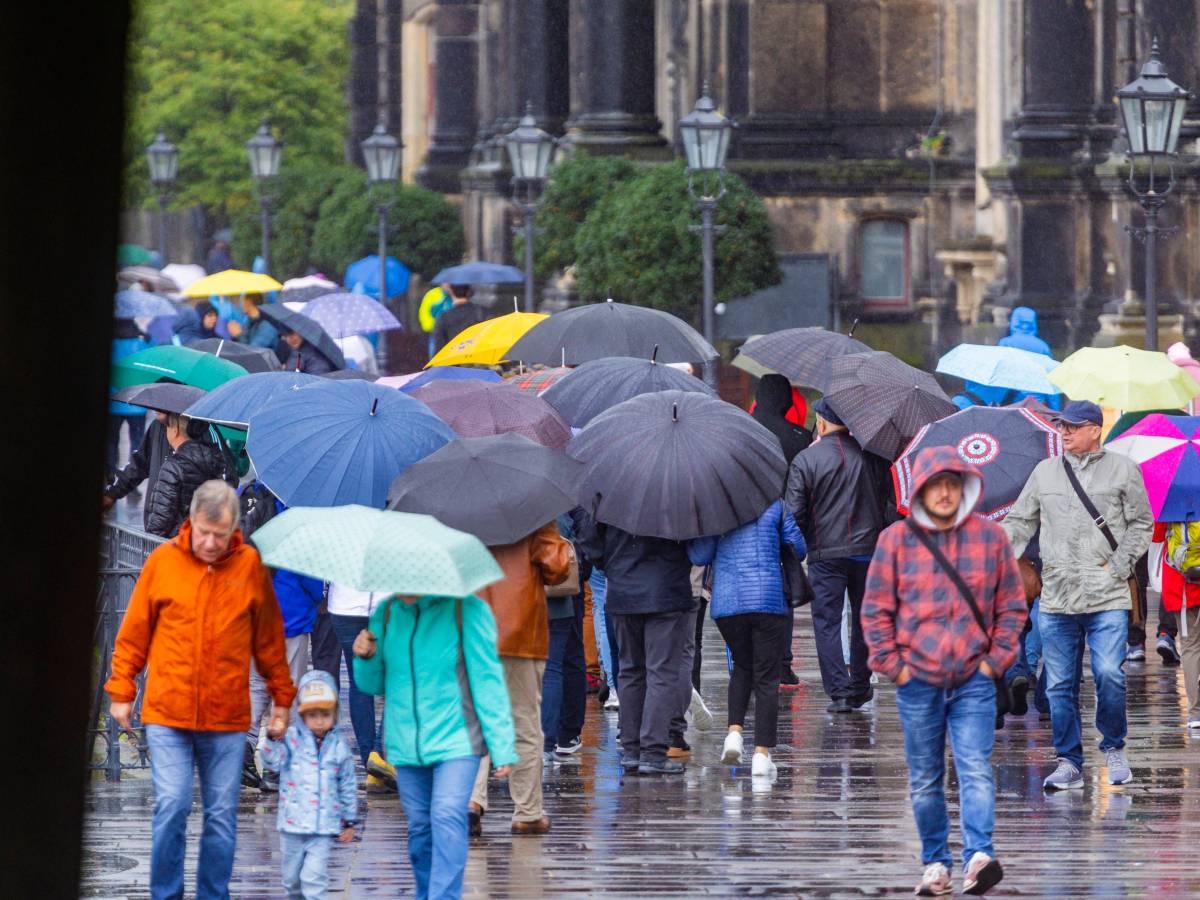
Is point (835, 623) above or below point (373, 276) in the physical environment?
below

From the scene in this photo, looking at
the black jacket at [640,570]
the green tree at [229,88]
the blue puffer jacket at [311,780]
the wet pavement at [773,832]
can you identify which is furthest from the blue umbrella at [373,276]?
the blue puffer jacket at [311,780]

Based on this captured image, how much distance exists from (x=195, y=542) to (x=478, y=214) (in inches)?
1239

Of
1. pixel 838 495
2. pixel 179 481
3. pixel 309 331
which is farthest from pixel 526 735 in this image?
pixel 309 331

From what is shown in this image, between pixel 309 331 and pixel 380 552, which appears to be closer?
pixel 380 552

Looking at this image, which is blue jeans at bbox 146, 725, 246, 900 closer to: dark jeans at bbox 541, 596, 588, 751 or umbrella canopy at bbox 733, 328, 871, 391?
dark jeans at bbox 541, 596, 588, 751

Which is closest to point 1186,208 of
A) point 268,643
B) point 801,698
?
point 801,698

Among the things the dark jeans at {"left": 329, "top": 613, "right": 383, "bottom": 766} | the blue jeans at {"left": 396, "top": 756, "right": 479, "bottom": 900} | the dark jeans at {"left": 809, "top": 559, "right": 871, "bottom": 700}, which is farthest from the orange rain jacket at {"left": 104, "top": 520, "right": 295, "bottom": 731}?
the dark jeans at {"left": 809, "top": 559, "right": 871, "bottom": 700}

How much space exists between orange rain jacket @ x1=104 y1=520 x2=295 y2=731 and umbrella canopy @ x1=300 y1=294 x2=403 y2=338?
13.6 meters

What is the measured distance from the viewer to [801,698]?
48.1 ft

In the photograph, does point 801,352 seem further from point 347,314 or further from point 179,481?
point 347,314

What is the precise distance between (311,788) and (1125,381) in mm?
6913

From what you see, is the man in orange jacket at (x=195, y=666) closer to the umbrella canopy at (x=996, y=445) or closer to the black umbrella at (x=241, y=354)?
the umbrella canopy at (x=996, y=445)

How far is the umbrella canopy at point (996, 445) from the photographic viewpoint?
41.6 ft

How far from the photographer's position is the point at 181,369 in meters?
15.2
